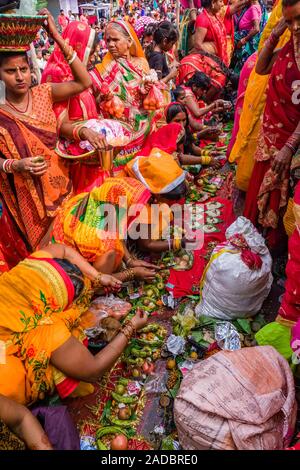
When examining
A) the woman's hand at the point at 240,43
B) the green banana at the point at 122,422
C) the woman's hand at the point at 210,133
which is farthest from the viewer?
the woman's hand at the point at 240,43

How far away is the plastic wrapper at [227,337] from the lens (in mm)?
2449

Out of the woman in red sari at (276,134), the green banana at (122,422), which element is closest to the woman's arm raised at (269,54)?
the woman in red sari at (276,134)

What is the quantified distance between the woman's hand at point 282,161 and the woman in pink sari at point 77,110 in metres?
1.39

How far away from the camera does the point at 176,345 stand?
8.21 ft

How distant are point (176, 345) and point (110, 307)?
1.84 ft

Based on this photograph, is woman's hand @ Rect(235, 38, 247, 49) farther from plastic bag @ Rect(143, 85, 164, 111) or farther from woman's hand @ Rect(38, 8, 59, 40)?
woman's hand @ Rect(38, 8, 59, 40)

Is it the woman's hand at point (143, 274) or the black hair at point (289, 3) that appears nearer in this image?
the black hair at point (289, 3)

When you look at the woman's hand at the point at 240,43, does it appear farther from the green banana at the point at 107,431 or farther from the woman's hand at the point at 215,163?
the green banana at the point at 107,431

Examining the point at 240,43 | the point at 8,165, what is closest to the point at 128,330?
the point at 8,165

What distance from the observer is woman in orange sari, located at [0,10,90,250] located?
270cm

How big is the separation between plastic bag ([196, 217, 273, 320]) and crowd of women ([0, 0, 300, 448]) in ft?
1.02

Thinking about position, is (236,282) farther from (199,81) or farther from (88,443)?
(199,81)

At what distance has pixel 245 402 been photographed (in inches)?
70.0

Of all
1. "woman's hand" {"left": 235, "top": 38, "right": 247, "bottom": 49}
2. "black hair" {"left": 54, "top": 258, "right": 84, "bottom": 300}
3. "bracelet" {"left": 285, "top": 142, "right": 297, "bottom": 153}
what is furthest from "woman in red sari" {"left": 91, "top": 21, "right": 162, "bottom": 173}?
"woman's hand" {"left": 235, "top": 38, "right": 247, "bottom": 49}
